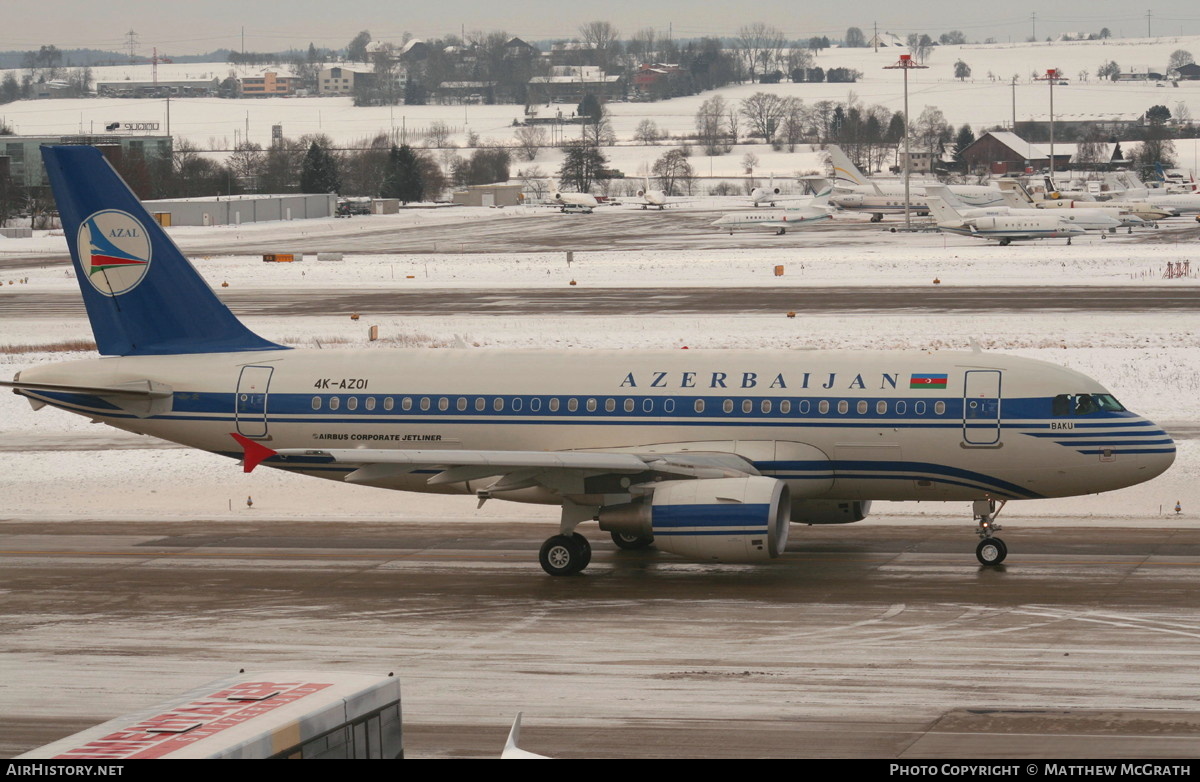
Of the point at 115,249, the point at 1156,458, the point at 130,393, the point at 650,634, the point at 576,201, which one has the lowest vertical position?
the point at 650,634

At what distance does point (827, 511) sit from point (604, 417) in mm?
4735

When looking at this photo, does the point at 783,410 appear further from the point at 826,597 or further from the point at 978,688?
the point at 978,688

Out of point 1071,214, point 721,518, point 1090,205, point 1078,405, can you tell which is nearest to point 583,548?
point 721,518

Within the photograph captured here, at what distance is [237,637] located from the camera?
2311 centimetres

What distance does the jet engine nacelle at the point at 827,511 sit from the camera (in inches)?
1120

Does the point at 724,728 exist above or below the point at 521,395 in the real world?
below

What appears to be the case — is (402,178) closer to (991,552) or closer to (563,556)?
(563,556)

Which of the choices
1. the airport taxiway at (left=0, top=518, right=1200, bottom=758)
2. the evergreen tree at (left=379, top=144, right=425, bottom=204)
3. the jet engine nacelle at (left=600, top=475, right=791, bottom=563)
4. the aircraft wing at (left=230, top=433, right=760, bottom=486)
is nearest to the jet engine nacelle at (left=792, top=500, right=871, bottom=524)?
the airport taxiway at (left=0, top=518, right=1200, bottom=758)

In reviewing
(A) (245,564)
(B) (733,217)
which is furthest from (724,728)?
(B) (733,217)

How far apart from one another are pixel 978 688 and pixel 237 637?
448 inches

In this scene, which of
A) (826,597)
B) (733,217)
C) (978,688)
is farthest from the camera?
(733,217)

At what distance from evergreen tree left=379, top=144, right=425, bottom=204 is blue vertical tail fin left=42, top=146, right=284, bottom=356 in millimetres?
155829

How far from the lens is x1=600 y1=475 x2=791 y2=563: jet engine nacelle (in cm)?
2495

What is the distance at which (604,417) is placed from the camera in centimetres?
2825
